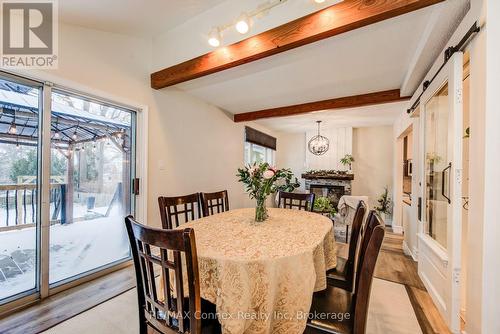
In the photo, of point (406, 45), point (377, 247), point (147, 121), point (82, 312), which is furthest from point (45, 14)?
point (406, 45)

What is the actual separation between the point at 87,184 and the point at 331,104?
11.8 ft

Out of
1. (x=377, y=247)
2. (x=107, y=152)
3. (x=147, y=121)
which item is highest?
(x=147, y=121)

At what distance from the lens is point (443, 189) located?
192 centimetres

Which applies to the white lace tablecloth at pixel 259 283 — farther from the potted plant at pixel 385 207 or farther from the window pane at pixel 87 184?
the potted plant at pixel 385 207

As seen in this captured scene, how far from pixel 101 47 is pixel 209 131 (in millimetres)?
1914

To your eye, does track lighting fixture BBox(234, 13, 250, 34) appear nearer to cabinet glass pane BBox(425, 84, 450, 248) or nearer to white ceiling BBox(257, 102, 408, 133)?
cabinet glass pane BBox(425, 84, 450, 248)

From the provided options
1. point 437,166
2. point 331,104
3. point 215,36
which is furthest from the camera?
point 331,104

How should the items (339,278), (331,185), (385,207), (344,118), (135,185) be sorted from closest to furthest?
(339,278) → (135,185) → (344,118) → (385,207) → (331,185)

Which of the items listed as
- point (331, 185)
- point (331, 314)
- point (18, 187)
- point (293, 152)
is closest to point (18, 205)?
point (18, 187)

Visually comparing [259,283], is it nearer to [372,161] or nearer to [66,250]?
[66,250]

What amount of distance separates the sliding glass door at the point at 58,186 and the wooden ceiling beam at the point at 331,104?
2336 millimetres

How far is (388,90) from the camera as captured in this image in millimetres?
3141

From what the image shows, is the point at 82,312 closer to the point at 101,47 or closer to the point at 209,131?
the point at 101,47

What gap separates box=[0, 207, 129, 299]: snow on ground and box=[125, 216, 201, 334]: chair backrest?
166cm
